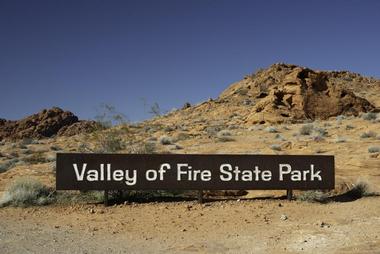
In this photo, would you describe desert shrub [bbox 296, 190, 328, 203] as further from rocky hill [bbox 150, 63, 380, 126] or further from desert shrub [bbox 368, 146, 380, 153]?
rocky hill [bbox 150, 63, 380, 126]

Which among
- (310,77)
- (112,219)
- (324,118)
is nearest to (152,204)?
(112,219)

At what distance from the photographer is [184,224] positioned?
10.7m

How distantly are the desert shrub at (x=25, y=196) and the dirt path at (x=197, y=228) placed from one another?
309 millimetres

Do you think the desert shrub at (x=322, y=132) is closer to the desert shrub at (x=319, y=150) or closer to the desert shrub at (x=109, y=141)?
the desert shrub at (x=319, y=150)

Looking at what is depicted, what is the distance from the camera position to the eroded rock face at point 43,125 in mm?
68500

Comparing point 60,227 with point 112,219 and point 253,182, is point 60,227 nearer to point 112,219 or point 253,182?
point 112,219

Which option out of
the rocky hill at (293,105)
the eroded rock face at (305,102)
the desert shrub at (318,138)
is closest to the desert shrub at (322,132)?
the desert shrub at (318,138)

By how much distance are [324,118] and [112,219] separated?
3016 centimetres

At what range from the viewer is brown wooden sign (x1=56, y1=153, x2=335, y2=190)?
12.4m

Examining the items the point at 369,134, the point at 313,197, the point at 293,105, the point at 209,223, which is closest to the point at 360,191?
the point at 313,197

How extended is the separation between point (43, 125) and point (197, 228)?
6300cm

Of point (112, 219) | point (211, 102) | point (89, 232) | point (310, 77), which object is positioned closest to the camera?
point (89, 232)

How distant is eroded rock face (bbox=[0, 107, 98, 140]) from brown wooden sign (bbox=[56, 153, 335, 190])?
55.4m

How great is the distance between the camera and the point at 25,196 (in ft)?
41.3
